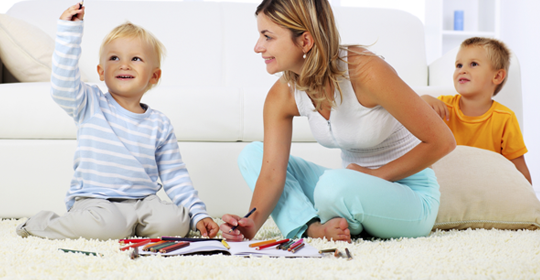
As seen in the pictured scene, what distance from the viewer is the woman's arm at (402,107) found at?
3.17 ft

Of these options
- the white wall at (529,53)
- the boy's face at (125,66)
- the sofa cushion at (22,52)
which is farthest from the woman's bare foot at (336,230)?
the white wall at (529,53)

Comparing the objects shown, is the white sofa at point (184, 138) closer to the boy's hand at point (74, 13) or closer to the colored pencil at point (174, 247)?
the boy's hand at point (74, 13)

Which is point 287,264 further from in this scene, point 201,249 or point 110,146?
point 110,146

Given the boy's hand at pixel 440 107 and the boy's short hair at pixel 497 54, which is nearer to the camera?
the boy's hand at pixel 440 107

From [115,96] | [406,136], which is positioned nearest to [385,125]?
[406,136]

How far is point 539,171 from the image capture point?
3.04 m

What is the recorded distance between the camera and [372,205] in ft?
3.16

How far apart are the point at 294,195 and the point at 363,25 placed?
5.07ft

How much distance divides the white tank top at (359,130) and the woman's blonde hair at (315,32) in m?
0.04

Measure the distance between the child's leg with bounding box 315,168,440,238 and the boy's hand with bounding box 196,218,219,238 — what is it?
0.86 ft

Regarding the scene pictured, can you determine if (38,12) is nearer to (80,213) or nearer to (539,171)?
(80,213)

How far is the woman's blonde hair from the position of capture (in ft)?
3.14

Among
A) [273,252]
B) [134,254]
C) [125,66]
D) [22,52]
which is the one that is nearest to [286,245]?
[273,252]

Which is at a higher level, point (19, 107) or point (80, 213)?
point (19, 107)
